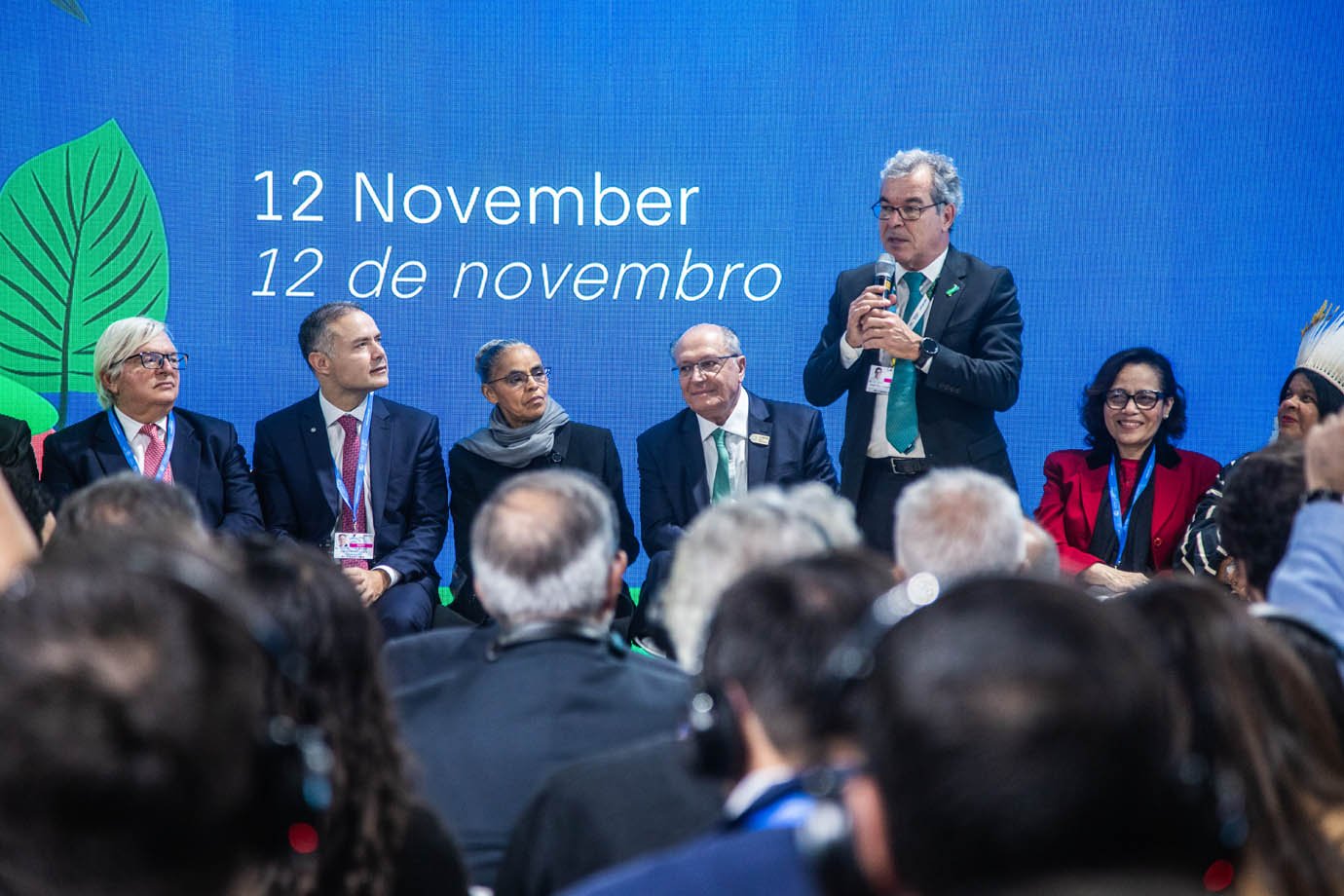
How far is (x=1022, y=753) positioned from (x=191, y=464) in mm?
4275

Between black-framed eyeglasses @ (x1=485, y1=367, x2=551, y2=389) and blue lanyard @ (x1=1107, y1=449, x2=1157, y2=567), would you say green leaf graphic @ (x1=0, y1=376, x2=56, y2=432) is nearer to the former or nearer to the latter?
black-framed eyeglasses @ (x1=485, y1=367, x2=551, y2=389)

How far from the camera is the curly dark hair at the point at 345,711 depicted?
47.1 inches

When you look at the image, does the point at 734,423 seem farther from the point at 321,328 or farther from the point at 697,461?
the point at 321,328

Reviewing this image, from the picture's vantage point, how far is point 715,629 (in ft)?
4.12

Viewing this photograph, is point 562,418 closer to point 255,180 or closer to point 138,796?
point 255,180

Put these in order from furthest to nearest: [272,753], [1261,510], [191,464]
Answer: [191,464] < [1261,510] < [272,753]

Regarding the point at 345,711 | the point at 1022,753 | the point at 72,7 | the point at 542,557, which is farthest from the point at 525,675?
the point at 72,7

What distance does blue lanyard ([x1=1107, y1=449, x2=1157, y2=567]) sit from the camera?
4.33 metres

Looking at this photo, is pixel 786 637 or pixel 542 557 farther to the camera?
pixel 542 557

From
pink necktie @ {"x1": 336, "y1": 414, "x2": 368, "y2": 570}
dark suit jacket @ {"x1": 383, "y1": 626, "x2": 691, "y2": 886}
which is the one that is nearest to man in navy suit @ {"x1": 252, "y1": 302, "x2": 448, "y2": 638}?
pink necktie @ {"x1": 336, "y1": 414, "x2": 368, "y2": 570}

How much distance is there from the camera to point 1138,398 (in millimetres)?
4371

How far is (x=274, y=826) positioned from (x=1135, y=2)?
18.1 feet

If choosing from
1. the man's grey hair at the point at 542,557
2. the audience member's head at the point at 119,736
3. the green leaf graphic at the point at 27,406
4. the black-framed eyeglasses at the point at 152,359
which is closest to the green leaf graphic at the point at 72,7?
the green leaf graphic at the point at 27,406

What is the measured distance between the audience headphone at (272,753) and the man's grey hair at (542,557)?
121cm
